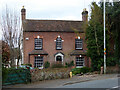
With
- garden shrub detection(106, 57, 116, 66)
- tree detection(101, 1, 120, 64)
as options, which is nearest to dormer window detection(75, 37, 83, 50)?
tree detection(101, 1, 120, 64)

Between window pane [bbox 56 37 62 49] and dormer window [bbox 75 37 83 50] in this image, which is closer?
window pane [bbox 56 37 62 49]

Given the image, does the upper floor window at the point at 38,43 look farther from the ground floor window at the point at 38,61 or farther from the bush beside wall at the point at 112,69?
the bush beside wall at the point at 112,69

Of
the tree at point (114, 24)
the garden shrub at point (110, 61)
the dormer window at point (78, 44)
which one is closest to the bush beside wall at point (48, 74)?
the garden shrub at point (110, 61)

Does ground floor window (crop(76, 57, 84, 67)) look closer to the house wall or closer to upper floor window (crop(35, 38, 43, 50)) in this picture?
the house wall

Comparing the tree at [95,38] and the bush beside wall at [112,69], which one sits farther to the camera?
the tree at [95,38]

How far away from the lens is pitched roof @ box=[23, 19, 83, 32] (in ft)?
112

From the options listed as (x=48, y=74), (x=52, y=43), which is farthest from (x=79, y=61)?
(x=48, y=74)

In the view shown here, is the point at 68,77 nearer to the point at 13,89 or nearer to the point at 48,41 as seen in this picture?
Result: the point at 13,89

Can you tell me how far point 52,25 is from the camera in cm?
3534

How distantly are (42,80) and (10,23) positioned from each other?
7099mm

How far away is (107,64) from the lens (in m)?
26.8

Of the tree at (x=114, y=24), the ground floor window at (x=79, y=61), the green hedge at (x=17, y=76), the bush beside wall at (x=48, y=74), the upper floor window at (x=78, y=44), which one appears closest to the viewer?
the green hedge at (x=17, y=76)

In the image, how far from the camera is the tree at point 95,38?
26.8 meters

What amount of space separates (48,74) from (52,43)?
581 inches
